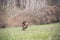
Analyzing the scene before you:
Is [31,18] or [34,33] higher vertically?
[31,18]

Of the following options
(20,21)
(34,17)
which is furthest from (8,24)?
(34,17)

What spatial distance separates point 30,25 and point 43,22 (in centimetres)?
17

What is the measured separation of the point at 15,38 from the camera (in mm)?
→ 2211

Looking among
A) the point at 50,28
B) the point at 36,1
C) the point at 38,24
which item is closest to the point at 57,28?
the point at 50,28

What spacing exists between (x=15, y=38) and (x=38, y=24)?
1.11 feet

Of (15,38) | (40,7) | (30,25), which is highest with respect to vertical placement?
(40,7)

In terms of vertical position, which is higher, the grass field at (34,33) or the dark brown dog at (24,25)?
the dark brown dog at (24,25)

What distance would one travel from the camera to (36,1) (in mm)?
2258

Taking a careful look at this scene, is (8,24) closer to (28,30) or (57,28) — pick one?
(28,30)

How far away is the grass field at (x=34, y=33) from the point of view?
2.21m

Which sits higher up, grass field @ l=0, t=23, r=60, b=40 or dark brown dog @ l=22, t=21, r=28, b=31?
dark brown dog @ l=22, t=21, r=28, b=31

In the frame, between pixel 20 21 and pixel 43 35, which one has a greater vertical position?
pixel 20 21

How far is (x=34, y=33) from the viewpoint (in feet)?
7.28

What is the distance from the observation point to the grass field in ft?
7.25
